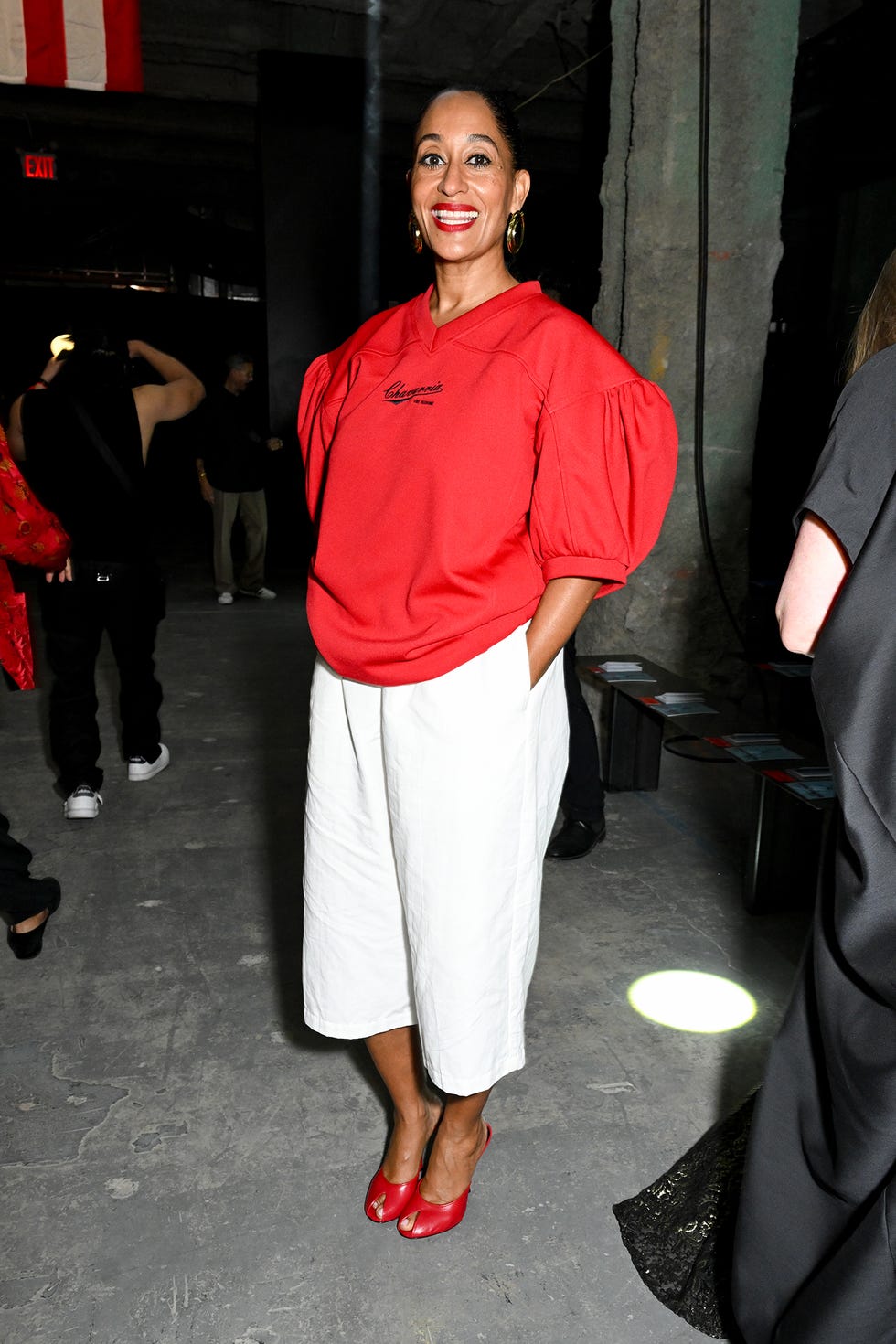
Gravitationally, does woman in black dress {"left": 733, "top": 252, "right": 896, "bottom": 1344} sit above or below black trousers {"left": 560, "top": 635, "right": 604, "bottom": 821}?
above

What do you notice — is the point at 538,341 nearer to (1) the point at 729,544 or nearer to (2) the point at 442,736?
(2) the point at 442,736

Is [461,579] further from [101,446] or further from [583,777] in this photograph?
[101,446]

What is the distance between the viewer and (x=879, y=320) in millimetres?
1195

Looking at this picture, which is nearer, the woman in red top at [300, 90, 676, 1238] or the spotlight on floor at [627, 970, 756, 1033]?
the woman in red top at [300, 90, 676, 1238]

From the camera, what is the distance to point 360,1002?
5.55ft

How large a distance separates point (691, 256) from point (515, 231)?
2784 mm

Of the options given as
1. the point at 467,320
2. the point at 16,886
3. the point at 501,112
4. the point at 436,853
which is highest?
the point at 501,112

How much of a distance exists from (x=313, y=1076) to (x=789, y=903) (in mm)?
1510

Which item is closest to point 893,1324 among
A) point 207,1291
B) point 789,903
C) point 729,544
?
point 207,1291

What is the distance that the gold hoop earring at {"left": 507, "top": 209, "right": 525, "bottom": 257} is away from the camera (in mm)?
1571

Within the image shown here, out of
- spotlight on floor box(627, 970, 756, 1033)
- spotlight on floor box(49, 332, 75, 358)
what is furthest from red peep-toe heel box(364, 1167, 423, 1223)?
spotlight on floor box(49, 332, 75, 358)

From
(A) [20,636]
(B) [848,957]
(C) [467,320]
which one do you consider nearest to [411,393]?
(C) [467,320]

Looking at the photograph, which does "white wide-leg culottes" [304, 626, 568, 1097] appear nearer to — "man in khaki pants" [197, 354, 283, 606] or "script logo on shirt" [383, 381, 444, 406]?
"script logo on shirt" [383, 381, 444, 406]

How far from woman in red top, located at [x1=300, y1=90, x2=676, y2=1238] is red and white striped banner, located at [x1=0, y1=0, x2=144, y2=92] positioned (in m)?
5.31
